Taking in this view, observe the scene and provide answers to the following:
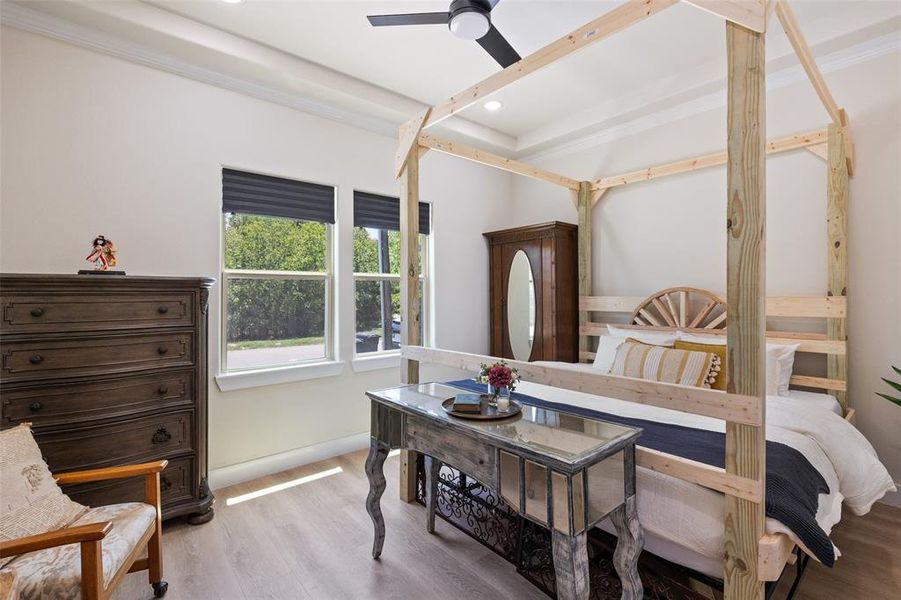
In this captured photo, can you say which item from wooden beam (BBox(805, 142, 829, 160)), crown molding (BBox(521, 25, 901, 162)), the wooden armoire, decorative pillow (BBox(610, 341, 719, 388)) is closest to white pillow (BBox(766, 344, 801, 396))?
decorative pillow (BBox(610, 341, 719, 388))

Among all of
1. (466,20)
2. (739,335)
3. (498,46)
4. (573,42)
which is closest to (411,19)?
(466,20)

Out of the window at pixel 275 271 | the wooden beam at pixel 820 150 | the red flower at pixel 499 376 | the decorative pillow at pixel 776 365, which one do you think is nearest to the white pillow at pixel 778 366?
the decorative pillow at pixel 776 365

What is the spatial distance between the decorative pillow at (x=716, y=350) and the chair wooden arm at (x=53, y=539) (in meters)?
2.91

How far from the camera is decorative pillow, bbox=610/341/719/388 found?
99.0 inches

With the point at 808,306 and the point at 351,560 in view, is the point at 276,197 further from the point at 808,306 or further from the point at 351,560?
the point at 808,306

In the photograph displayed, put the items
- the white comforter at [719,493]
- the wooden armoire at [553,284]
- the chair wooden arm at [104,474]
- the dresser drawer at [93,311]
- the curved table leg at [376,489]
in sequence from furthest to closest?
1. the wooden armoire at [553,284]
2. the curved table leg at [376,489]
3. the dresser drawer at [93,311]
4. the chair wooden arm at [104,474]
5. the white comforter at [719,493]

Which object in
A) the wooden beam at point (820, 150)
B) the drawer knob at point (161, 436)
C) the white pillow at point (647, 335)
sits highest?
the wooden beam at point (820, 150)

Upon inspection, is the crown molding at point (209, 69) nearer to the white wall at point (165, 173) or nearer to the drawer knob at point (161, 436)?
the white wall at point (165, 173)

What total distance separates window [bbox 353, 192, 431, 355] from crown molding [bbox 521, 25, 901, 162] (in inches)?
72.5

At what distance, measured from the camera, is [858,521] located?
2404mm

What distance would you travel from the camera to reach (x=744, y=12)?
4.47 ft

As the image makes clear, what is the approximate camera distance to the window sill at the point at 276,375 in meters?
2.99

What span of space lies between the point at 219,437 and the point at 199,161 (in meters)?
1.90

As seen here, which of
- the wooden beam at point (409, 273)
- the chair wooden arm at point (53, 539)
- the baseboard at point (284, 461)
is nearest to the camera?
the chair wooden arm at point (53, 539)
